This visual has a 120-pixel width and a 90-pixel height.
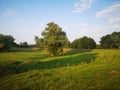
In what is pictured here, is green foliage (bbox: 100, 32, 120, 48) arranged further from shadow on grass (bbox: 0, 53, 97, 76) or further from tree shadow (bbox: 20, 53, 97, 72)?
shadow on grass (bbox: 0, 53, 97, 76)

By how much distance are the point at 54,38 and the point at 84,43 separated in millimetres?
53867

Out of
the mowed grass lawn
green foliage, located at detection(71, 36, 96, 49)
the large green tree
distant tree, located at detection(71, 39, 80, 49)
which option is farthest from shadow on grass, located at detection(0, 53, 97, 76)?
distant tree, located at detection(71, 39, 80, 49)

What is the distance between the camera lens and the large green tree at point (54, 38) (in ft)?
171

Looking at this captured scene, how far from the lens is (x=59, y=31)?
2103 inches

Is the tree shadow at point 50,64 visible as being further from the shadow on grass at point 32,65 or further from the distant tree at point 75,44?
the distant tree at point 75,44

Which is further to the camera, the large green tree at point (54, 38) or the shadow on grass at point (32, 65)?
the large green tree at point (54, 38)

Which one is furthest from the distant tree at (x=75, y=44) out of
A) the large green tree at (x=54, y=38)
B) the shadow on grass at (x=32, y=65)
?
the shadow on grass at (x=32, y=65)

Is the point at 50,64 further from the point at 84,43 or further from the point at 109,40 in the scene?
the point at 109,40

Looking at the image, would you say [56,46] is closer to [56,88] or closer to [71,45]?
[56,88]

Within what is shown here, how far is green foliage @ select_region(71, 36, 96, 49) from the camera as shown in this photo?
10012cm

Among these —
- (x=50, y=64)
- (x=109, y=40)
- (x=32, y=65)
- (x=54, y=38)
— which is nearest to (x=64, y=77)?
(x=50, y=64)

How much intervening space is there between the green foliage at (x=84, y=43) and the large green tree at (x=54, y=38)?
49.5 m

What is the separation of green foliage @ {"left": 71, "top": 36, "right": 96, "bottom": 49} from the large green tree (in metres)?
49.5

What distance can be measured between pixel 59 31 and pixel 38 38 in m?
9.59
